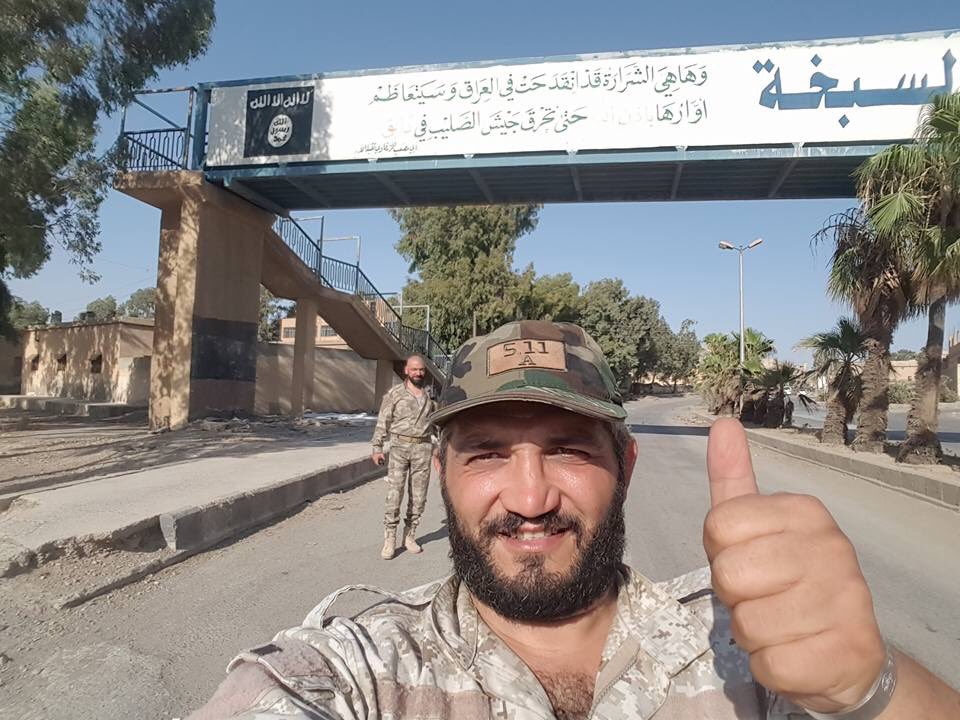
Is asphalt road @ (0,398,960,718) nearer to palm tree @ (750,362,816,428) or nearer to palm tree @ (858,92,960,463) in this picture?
palm tree @ (858,92,960,463)

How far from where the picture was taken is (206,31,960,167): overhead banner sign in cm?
1295

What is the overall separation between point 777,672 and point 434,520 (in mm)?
6566

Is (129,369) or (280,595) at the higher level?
(129,369)

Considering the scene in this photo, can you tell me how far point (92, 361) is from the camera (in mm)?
23359

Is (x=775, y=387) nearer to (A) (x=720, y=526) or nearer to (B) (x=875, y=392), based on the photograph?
(B) (x=875, y=392)

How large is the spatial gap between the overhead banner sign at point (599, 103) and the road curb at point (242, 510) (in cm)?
843

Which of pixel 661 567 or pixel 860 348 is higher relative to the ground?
pixel 860 348

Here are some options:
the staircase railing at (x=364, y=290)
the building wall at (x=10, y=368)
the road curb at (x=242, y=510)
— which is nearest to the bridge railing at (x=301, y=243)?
the staircase railing at (x=364, y=290)

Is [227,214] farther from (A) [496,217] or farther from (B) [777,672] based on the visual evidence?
(A) [496,217]

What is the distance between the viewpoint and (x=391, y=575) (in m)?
4.88

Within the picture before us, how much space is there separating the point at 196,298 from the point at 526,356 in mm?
13798

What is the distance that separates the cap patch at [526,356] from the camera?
4.99 ft

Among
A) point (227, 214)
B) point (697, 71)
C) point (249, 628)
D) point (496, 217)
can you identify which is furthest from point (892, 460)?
point (496, 217)

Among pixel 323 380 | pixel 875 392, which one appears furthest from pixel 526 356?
pixel 323 380
